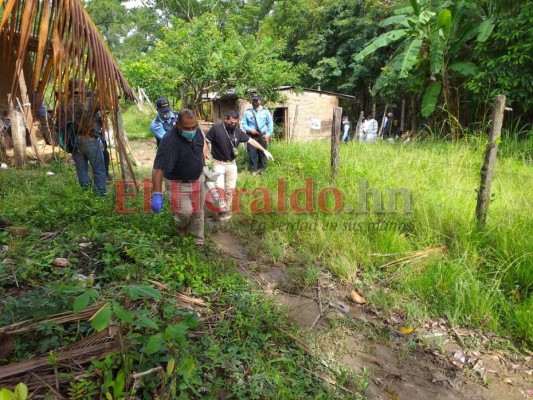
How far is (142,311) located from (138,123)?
17.5 meters

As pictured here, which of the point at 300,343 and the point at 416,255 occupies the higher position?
the point at 416,255

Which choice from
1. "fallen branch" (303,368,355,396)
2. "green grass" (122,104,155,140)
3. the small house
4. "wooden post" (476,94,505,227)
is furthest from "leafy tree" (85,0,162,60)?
"fallen branch" (303,368,355,396)

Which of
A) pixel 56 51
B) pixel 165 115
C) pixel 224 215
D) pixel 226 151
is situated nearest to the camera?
pixel 56 51

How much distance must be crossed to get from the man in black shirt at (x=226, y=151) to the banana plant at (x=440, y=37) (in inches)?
225

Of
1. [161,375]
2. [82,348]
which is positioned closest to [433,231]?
[161,375]

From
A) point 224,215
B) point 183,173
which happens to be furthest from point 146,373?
point 224,215

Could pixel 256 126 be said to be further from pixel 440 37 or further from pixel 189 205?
pixel 440 37

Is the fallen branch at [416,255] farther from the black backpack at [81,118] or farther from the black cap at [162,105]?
the black cap at [162,105]

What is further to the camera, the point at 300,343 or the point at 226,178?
the point at 226,178

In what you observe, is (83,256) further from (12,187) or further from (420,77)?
(420,77)

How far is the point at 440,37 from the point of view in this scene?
8609 mm

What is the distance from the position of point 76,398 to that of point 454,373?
2.39m

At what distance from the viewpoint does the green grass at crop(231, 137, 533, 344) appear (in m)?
2.94

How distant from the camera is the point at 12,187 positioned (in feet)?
17.0
